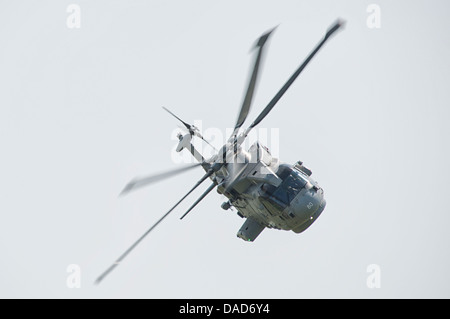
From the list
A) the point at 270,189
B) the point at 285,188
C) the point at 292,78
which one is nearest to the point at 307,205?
the point at 285,188

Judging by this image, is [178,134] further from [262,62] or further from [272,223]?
[262,62]

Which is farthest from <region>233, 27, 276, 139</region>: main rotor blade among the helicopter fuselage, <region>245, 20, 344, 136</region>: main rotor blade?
the helicopter fuselage

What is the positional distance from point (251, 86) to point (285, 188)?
7739mm

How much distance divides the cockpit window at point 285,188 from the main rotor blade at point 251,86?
3919 mm

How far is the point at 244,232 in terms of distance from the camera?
145ft

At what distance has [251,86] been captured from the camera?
36250 mm

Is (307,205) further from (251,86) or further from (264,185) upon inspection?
(251,86)

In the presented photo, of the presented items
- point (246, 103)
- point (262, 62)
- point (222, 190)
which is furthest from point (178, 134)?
point (262, 62)

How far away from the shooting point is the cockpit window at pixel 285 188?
41.5 m

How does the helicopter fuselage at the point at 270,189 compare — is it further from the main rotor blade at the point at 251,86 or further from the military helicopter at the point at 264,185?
the main rotor blade at the point at 251,86

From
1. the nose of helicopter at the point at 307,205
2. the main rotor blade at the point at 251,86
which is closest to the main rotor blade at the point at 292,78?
the main rotor blade at the point at 251,86

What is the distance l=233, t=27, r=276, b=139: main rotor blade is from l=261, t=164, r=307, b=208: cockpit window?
3.92 metres
